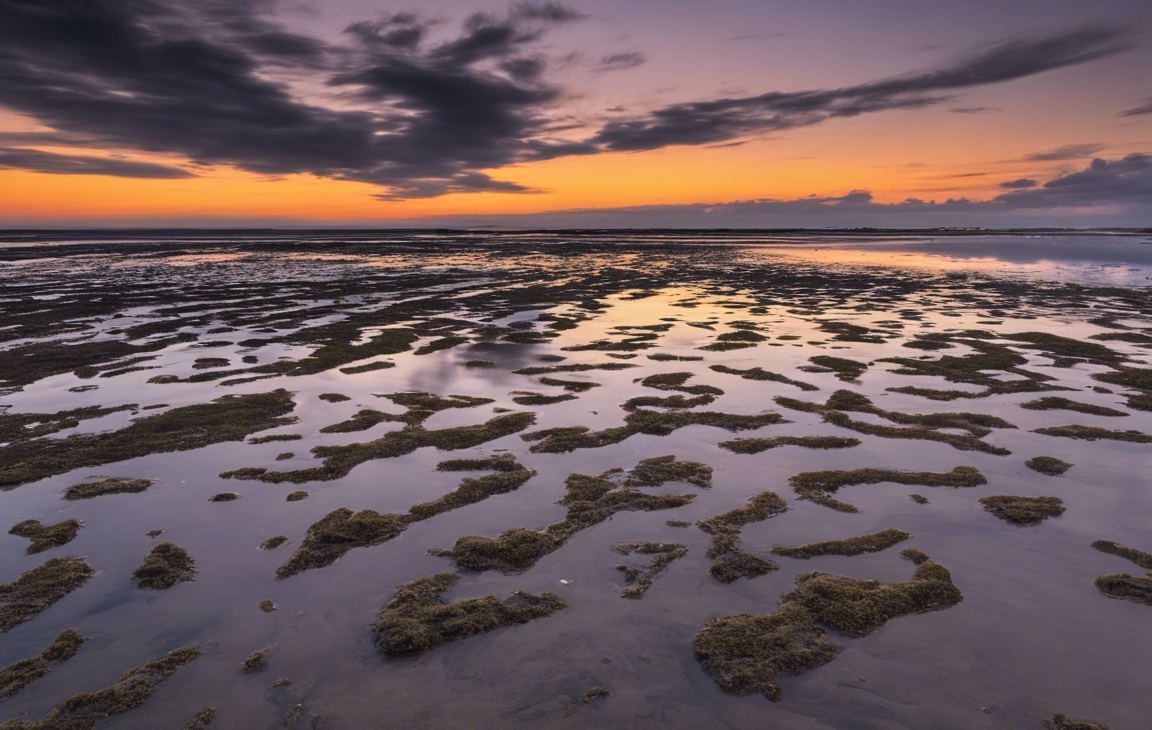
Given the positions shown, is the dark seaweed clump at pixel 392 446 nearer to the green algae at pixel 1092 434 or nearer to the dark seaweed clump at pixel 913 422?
the dark seaweed clump at pixel 913 422

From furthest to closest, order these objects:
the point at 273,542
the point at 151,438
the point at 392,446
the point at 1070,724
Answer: the point at 151,438, the point at 392,446, the point at 273,542, the point at 1070,724

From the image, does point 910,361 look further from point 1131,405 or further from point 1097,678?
point 1097,678

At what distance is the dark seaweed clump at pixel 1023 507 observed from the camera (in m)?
8.55

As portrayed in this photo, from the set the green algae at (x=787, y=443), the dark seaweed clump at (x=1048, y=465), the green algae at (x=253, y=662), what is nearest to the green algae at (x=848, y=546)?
the green algae at (x=787, y=443)

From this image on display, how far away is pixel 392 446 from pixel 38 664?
20.4ft

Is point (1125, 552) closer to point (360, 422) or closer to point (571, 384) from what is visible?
point (571, 384)

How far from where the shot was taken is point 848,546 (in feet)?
26.0

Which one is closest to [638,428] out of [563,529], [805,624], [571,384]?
[571,384]

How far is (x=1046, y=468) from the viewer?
10.3m

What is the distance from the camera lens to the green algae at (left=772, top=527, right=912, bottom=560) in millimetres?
7777

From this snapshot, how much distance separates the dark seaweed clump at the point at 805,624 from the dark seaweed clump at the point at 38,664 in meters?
6.33

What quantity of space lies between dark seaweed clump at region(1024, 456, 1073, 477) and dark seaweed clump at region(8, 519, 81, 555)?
15209 millimetres

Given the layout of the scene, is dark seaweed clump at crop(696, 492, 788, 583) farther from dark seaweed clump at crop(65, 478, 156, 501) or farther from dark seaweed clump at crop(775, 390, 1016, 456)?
dark seaweed clump at crop(65, 478, 156, 501)

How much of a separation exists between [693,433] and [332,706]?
856 cm
